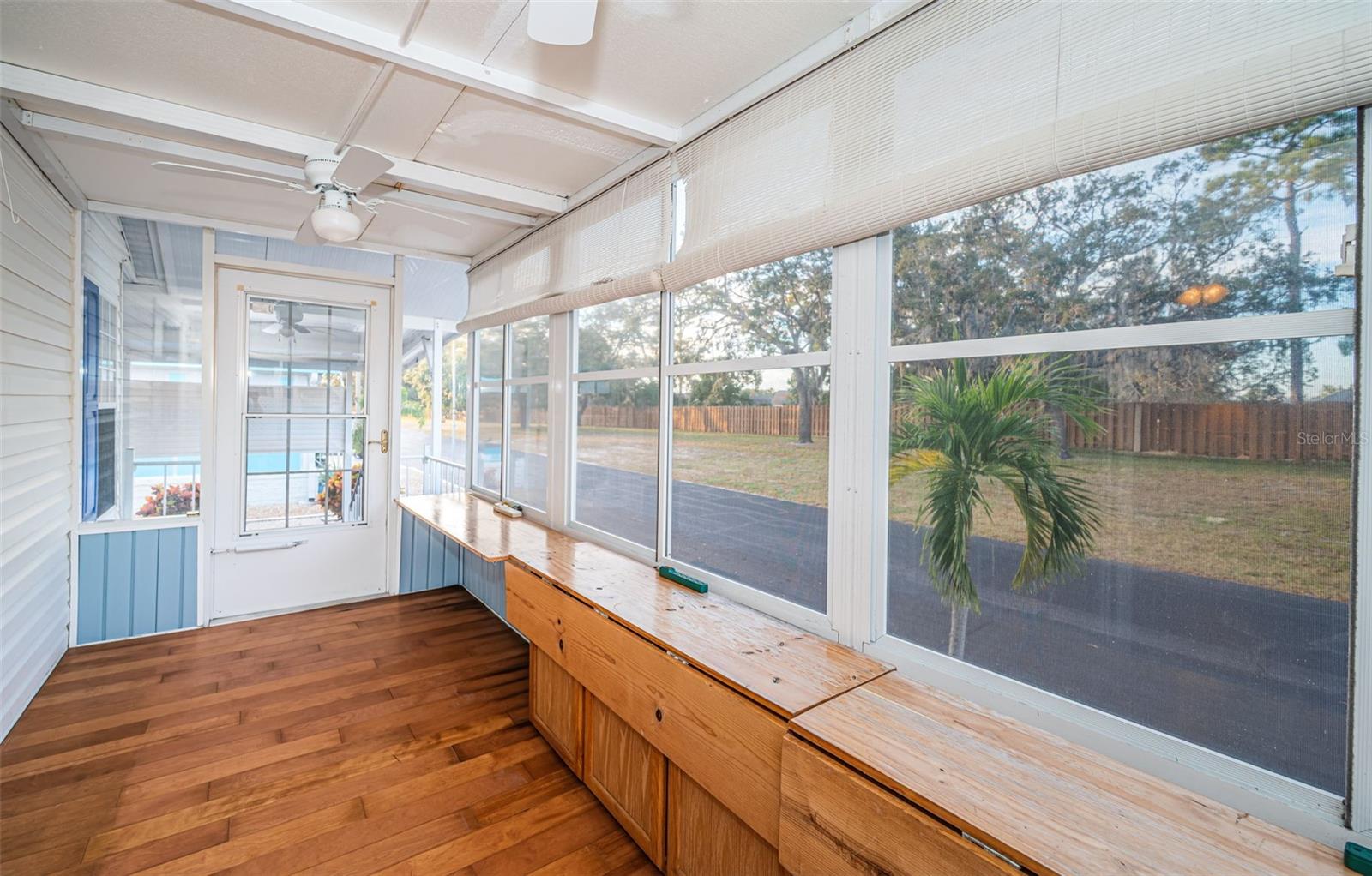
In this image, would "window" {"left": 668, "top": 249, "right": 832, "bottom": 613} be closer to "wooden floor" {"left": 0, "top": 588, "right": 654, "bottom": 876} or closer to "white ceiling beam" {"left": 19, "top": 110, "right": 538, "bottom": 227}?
"wooden floor" {"left": 0, "top": 588, "right": 654, "bottom": 876}

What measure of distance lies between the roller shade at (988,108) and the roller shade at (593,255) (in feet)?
0.53

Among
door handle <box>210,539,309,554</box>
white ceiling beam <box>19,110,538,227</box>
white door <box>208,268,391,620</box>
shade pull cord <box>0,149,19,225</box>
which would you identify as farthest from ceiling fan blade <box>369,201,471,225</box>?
door handle <box>210,539,309,554</box>

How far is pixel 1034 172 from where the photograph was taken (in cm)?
128

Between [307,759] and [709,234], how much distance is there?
2.58 m

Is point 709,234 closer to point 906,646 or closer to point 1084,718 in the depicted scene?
point 906,646

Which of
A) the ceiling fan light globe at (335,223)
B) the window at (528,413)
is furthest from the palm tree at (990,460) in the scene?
the window at (528,413)

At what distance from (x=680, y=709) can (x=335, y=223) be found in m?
2.28

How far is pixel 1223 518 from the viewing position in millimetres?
1152

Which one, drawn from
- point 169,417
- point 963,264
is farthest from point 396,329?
point 963,264

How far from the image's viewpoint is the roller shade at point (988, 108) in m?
1.01

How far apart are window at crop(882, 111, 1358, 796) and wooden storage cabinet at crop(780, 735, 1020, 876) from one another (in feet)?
1.75

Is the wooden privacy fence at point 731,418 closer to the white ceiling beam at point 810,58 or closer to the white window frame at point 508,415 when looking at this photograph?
the white window frame at point 508,415

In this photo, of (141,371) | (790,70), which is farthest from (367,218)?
(790,70)

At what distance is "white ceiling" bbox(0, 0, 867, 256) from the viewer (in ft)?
5.73
